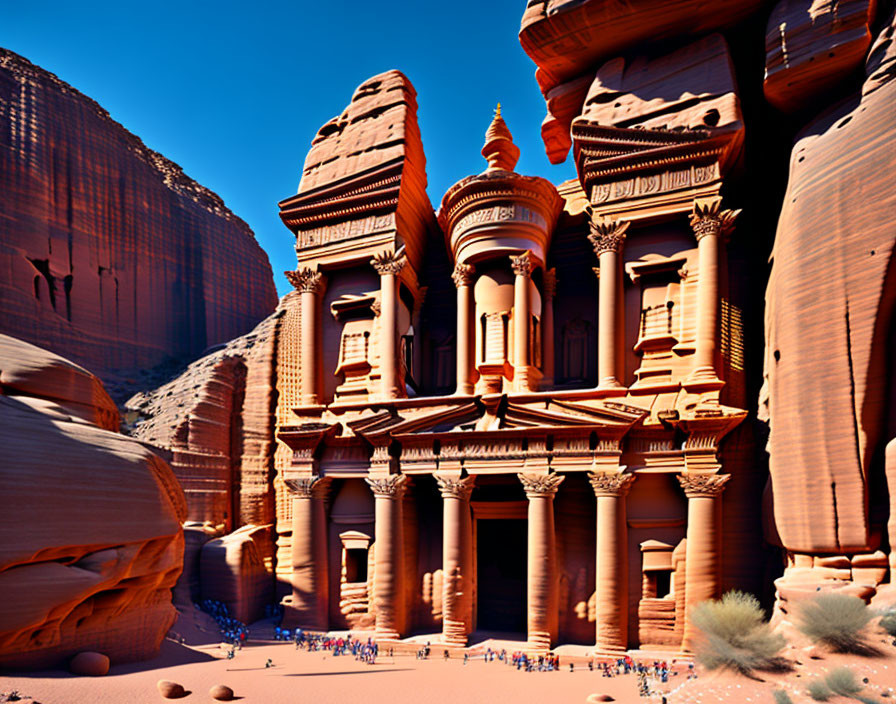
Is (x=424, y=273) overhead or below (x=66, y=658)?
overhead

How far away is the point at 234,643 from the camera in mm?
14328

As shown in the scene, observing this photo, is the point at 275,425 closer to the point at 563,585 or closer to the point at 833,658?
the point at 563,585

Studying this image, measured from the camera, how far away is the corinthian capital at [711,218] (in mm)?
14039

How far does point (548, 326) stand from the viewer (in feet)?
58.4

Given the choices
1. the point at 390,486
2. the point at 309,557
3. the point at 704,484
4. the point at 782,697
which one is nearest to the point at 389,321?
the point at 390,486

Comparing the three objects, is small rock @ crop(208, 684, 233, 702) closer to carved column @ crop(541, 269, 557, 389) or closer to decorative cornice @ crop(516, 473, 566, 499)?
decorative cornice @ crop(516, 473, 566, 499)

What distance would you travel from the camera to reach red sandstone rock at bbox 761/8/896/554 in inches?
409

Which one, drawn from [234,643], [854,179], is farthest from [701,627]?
[234,643]

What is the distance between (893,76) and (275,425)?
71.4 ft

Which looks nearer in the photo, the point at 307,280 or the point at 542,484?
the point at 542,484

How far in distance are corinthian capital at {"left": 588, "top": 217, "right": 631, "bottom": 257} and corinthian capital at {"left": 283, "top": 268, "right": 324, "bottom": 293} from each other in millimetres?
9470

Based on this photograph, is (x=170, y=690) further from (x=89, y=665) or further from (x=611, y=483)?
(x=611, y=483)

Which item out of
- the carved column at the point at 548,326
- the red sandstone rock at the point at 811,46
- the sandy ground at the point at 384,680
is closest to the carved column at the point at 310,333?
the sandy ground at the point at 384,680

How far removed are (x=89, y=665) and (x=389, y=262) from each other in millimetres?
12620
